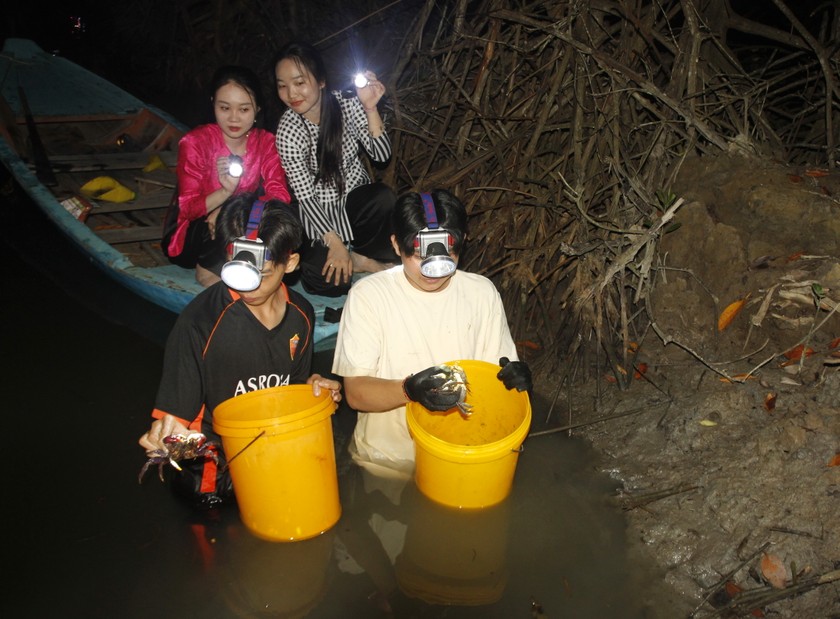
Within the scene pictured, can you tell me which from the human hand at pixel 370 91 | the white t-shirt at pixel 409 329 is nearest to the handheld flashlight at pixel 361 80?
the human hand at pixel 370 91

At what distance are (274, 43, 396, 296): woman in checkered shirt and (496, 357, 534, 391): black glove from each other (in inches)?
71.1

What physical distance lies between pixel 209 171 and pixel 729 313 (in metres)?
2.97

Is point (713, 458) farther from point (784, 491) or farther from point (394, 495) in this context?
point (394, 495)

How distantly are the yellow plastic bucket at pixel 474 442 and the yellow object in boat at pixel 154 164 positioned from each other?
4153mm

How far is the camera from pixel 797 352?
9.43 feet

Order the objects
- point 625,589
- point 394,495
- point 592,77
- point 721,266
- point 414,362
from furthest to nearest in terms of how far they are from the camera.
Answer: point 592,77 → point 721,266 → point 394,495 → point 414,362 → point 625,589

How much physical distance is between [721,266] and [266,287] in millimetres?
2225

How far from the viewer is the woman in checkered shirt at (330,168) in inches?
147

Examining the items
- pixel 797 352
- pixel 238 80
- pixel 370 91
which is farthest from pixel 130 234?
pixel 797 352

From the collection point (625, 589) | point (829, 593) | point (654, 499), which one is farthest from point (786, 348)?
point (625, 589)

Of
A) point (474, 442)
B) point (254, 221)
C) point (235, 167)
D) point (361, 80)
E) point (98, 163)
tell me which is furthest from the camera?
point (98, 163)

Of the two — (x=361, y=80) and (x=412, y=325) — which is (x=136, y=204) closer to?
(x=361, y=80)

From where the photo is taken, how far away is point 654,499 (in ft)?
8.84

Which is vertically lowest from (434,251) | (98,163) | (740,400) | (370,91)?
(740,400)
